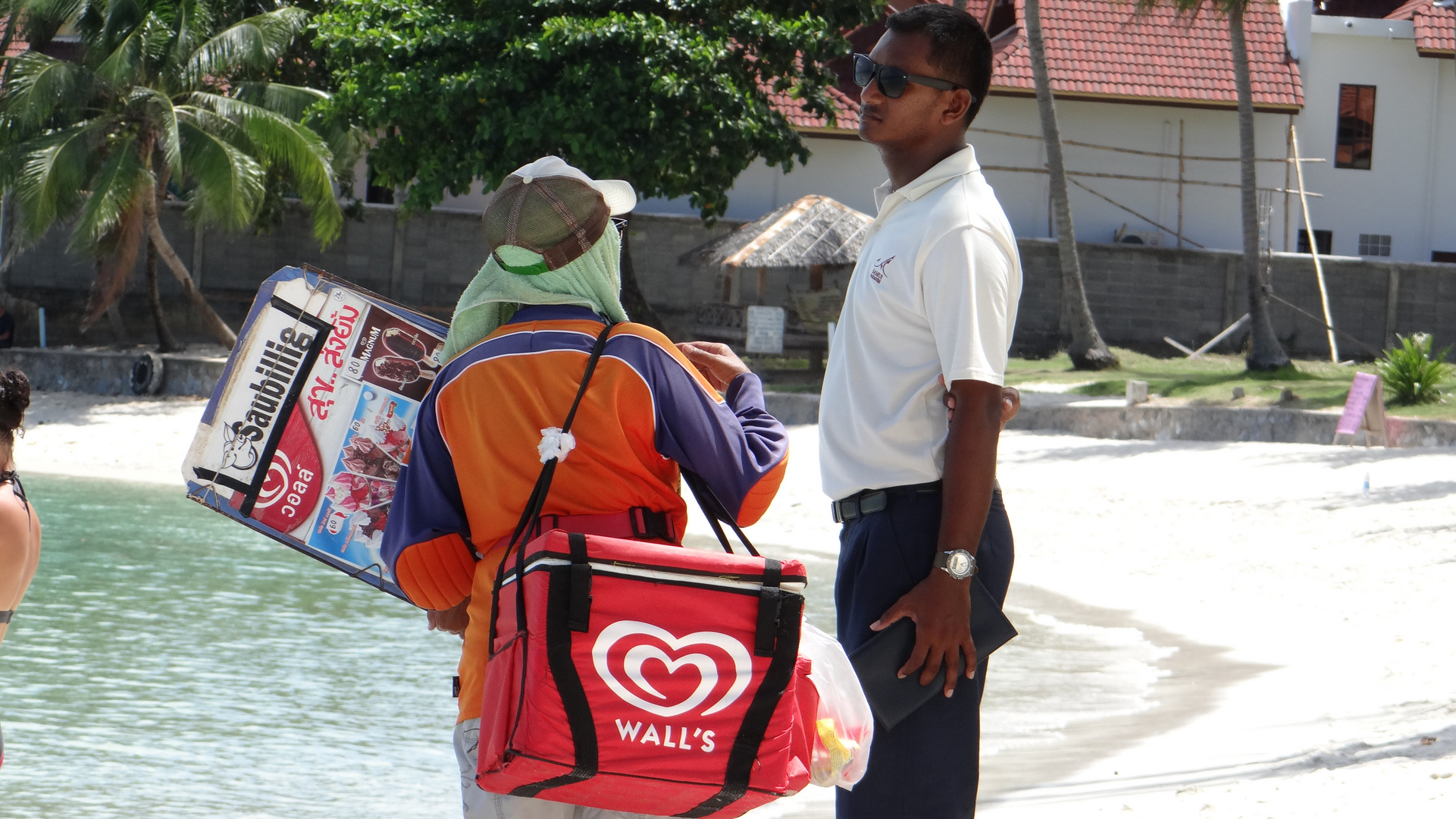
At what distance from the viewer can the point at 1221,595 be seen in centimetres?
1097

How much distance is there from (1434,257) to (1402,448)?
15.4 meters

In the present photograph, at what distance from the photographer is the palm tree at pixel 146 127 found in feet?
63.8

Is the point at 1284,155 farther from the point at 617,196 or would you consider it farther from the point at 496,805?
the point at 496,805

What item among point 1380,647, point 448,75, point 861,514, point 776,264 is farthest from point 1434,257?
point 861,514

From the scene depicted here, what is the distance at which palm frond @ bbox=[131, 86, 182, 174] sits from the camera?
1928cm

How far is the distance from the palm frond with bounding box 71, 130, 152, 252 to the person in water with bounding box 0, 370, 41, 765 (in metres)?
17.1

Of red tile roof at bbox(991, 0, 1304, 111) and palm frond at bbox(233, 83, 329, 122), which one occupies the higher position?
red tile roof at bbox(991, 0, 1304, 111)

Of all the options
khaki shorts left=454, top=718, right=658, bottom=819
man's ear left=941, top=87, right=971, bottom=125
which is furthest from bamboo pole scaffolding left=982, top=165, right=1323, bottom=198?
khaki shorts left=454, top=718, right=658, bottom=819

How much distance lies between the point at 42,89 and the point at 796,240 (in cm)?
1032

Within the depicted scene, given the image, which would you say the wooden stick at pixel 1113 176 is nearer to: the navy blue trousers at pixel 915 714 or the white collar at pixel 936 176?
the white collar at pixel 936 176

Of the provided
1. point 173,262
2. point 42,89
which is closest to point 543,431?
point 42,89

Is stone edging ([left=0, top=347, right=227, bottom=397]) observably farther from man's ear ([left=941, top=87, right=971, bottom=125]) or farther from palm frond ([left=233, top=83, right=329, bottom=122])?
man's ear ([left=941, top=87, right=971, bottom=125])

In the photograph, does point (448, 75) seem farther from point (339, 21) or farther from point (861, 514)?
point (861, 514)

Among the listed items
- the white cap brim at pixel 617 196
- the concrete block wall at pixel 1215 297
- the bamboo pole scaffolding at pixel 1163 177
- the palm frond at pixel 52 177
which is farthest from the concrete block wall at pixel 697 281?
the white cap brim at pixel 617 196
